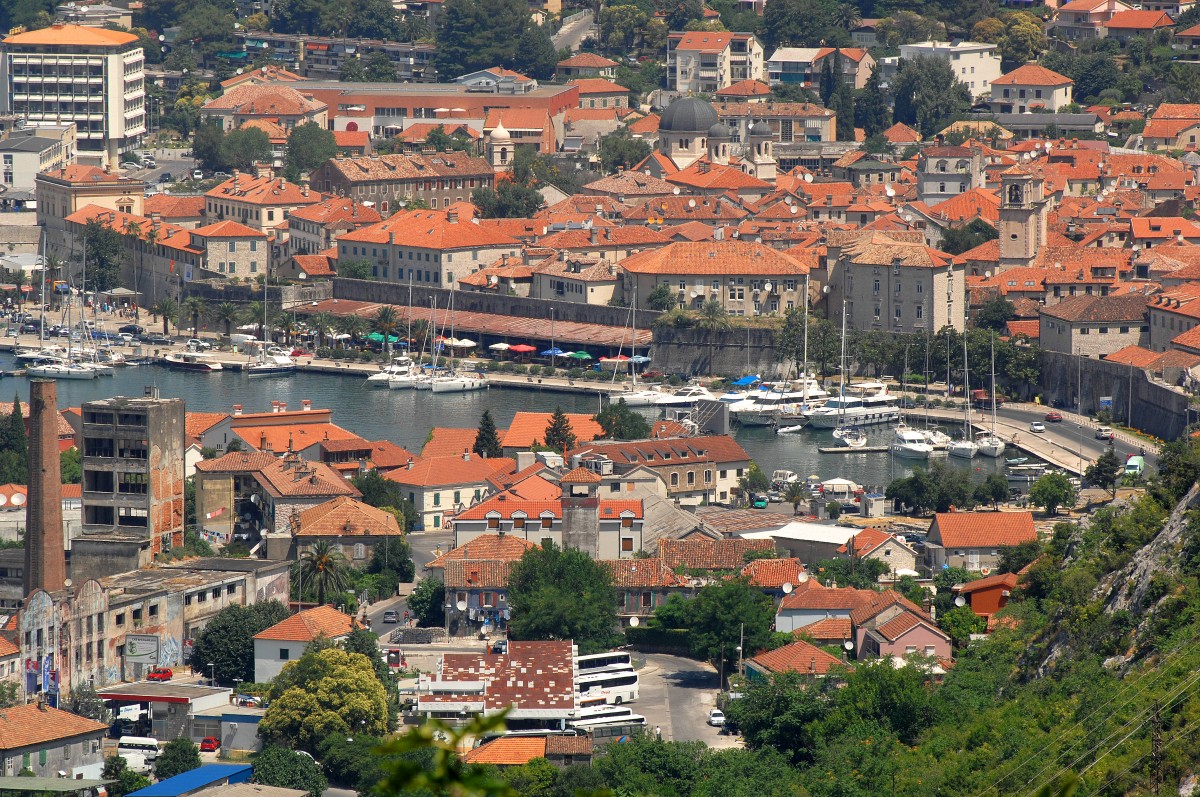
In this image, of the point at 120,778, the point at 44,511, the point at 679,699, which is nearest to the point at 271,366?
the point at 44,511

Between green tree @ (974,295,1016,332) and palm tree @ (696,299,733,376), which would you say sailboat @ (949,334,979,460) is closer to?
green tree @ (974,295,1016,332)

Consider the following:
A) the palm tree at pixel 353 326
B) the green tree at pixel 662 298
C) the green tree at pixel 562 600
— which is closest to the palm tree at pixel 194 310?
the palm tree at pixel 353 326

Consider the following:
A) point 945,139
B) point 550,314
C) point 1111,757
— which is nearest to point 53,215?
point 550,314

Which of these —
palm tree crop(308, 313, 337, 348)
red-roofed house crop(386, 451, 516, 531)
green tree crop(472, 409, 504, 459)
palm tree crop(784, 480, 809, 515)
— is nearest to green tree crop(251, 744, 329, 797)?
red-roofed house crop(386, 451, 516, 531)

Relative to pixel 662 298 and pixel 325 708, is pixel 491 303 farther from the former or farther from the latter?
pixel 325 708

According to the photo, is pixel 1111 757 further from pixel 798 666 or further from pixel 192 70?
pixel 192 70
